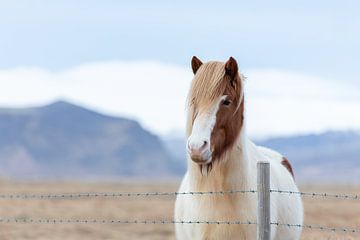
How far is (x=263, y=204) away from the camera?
6188mm

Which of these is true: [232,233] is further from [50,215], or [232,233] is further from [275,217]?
Answer: [50,215]

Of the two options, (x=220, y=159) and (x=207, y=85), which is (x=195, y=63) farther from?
(x=220, y=159)

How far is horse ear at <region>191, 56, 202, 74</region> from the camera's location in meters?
6.73

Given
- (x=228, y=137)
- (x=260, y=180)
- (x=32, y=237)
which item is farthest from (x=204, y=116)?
(x=32, y=237)

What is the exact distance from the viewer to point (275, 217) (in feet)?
22.5

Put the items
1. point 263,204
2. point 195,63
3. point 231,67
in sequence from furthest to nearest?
point 195,63, point 231,67, point 263,204

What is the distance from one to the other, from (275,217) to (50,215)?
29845 mm

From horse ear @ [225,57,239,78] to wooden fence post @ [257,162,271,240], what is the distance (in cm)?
80

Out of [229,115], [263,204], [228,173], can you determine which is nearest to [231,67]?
[229,115]

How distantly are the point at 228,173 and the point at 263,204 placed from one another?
42 centimetres

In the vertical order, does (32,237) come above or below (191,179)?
below

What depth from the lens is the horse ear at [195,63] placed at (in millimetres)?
6727

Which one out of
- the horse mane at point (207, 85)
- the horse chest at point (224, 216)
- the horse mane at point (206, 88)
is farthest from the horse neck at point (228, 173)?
the horse mane at point (207, 85)

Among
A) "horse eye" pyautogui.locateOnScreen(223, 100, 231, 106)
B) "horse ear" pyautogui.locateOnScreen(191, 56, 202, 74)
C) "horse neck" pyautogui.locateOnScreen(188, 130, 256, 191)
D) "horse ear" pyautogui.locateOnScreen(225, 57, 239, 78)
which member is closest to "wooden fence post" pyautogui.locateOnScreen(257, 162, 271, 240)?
"horse neck" pyautogui.locateOnScreen(188, 130, 256, 191)
